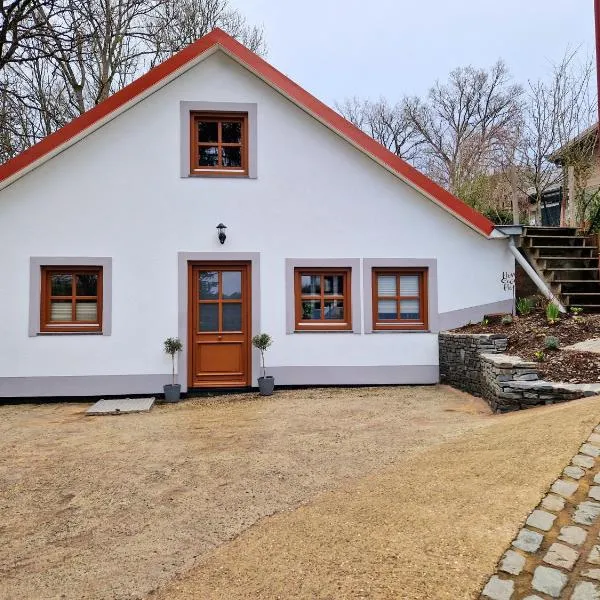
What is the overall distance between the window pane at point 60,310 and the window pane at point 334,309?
4.15 m

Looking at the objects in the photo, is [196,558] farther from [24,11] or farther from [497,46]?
[497,46]

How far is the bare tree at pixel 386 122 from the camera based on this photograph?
104ft

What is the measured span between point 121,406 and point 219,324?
1978 millimetres

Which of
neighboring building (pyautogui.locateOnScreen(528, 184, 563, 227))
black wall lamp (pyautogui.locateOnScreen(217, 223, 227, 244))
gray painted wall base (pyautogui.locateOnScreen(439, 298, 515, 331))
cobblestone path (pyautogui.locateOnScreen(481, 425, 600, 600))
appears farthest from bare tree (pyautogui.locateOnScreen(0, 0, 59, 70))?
neighboring building (pyautogui.locateOnScreen(528, 184, 563, 227))

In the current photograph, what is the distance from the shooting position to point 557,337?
24.8 ft

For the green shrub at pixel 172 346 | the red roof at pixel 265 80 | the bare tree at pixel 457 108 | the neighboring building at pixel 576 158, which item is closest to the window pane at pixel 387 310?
the red roof at pixel 265 80

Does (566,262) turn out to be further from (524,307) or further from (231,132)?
(231,132)

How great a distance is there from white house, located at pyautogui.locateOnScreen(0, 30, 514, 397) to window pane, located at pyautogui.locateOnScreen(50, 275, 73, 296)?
0.02m

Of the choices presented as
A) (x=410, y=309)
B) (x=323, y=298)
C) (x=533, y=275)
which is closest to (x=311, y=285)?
(x=323, y=298)

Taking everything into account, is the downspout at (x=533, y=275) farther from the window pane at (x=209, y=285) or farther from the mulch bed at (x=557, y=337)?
the window pane at (x=209, y=285)

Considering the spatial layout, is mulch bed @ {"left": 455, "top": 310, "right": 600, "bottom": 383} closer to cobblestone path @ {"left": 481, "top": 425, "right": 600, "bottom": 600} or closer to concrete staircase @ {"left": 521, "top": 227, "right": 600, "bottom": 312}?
concrete staircase @ {"left": 521, "top": 227, "right": 600, "bottom": 312}

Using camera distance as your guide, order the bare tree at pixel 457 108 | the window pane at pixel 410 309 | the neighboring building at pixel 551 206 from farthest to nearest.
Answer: the bare tree at pixel 457 108
the neighboring building at pixel 551 206
the window pane at pixel 410 309

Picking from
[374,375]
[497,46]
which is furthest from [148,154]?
[497,46]

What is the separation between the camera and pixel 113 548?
3156 mm
